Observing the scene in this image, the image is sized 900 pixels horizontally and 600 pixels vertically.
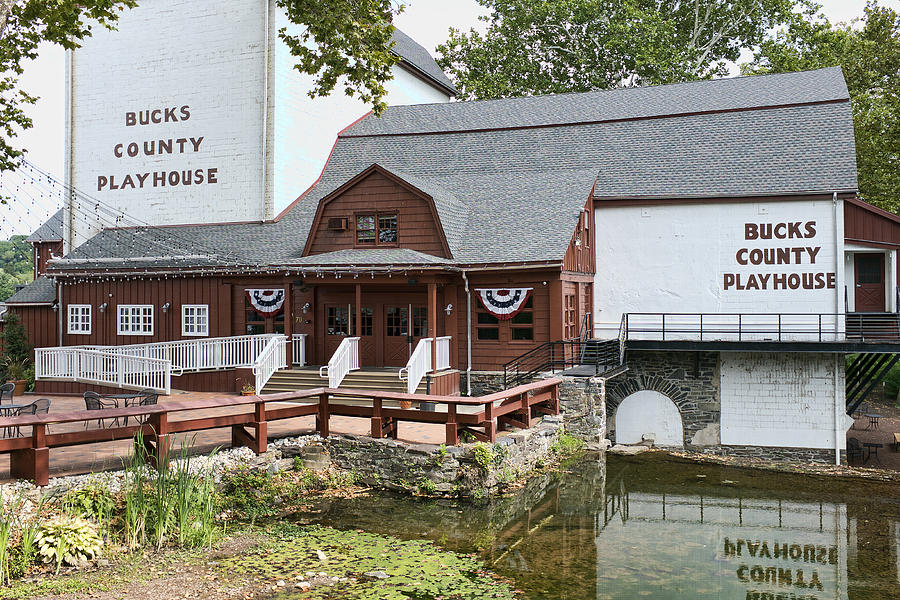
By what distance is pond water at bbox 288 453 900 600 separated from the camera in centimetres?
814

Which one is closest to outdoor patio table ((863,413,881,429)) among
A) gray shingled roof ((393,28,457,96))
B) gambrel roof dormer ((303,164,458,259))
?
gambrel roof dormer ((303,164,458,259))

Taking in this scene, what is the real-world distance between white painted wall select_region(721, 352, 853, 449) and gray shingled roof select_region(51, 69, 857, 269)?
14.4 ft

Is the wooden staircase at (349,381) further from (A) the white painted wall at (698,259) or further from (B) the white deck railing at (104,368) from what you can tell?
(A) the white painted wall at (698,259)

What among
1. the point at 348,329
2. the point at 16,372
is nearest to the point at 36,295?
the point at 16,372

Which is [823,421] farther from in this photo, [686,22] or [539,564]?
[686,22]

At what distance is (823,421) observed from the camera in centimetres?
1803

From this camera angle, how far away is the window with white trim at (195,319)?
67.4 ft

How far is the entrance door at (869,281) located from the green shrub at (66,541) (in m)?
19.3

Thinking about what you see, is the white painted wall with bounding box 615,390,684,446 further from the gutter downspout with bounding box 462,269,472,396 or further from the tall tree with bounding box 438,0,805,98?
the tall tree with bounding box 438,0,805,98

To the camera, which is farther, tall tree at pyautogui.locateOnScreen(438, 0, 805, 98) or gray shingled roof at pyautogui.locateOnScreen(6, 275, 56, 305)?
tall tree at pyautogui.locateOnScreen(438, 0, 805, 98)

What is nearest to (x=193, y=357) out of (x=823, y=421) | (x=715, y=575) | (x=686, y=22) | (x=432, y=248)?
(x=432, y=248)

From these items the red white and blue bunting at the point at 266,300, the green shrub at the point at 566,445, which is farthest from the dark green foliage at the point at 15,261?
the green shrub at the point at 566,445

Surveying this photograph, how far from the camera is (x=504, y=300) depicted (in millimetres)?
18172

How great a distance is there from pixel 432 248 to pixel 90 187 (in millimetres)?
13302
